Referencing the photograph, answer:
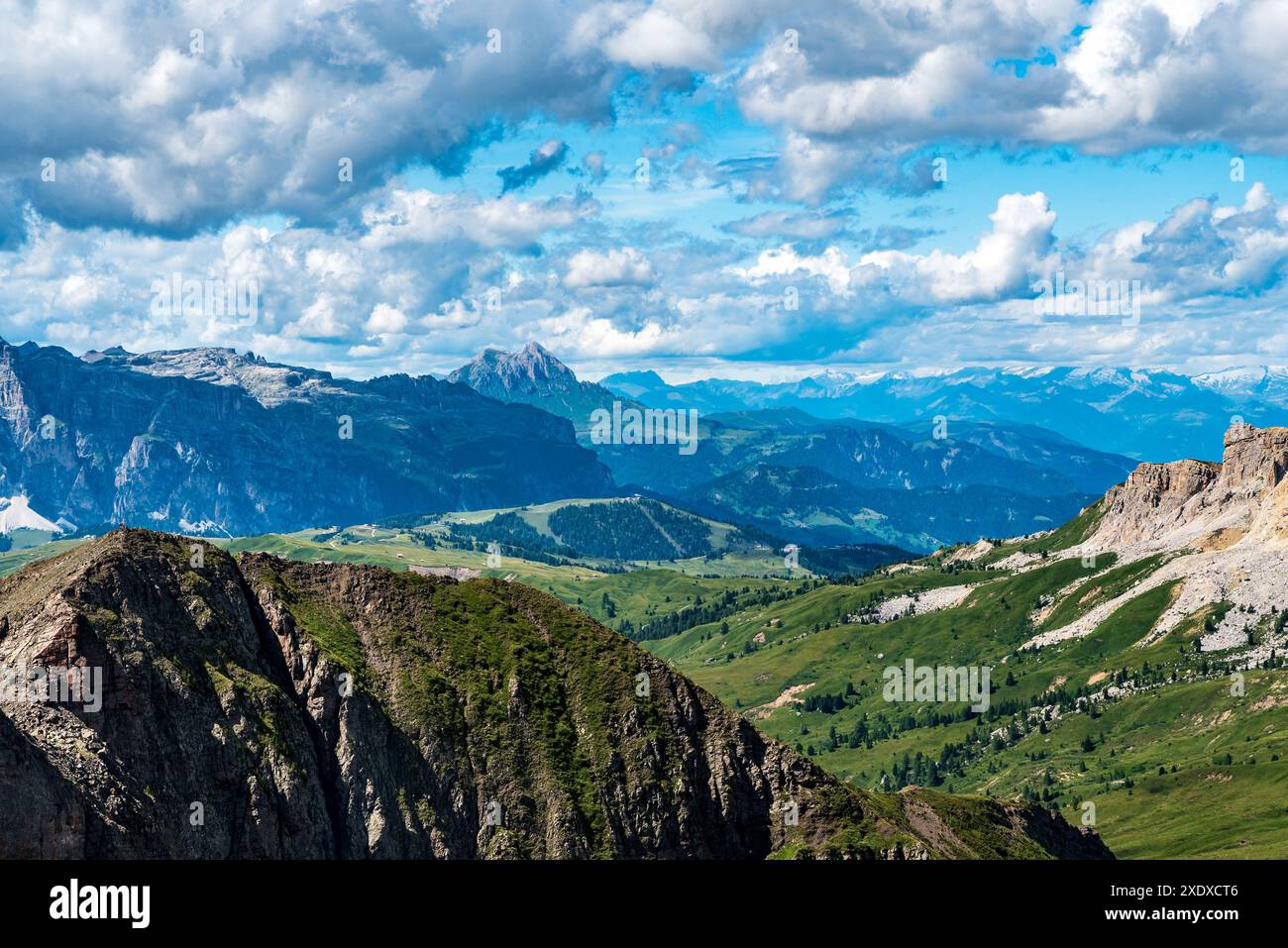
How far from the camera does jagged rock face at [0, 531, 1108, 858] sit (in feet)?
456

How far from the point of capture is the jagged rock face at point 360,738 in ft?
456

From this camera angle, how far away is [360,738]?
170375 millimetres
